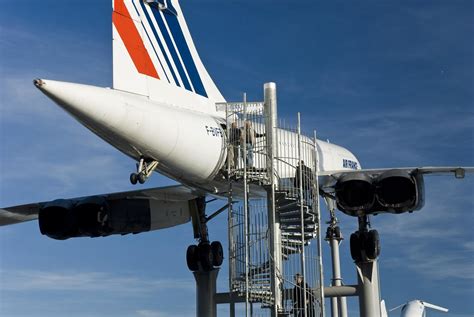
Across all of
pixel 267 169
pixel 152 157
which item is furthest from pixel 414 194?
pixel 152 157

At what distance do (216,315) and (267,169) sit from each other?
4587 millimetres

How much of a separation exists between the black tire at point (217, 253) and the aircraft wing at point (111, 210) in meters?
1.47

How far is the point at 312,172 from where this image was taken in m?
20.0

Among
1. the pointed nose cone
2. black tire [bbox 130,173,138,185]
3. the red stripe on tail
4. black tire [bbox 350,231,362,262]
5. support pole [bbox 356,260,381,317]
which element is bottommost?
support pole [bbox 356,260,381,317]

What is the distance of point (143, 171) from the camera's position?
16.8 metres

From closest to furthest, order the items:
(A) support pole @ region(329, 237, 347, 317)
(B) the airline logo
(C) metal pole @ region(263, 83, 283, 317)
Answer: (B) the airline logo → (C) metal pole @ region(263, 83, 283, 317) → (A) support pole @ region(329, 237, 347, 317)

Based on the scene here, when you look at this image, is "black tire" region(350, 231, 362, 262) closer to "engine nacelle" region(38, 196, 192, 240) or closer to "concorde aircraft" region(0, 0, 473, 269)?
"concorde aircraft" region(0, 0, 473, 269)

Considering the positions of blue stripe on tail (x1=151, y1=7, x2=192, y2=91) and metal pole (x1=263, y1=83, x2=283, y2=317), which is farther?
blue stripe on tail (x1=151, y1=7, x2=192, y2=91)

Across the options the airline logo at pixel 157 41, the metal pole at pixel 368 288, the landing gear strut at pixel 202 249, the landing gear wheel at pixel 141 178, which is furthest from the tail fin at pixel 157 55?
the metal pole at pixel 368 288

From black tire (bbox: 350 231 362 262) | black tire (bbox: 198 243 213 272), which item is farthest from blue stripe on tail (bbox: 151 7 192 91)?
black tire (bbox: 350 231 362 262)

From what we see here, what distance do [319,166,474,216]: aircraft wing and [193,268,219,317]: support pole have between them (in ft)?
13.7

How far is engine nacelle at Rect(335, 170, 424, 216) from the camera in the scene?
66.4ft

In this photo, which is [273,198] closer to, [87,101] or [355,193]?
[355,193]

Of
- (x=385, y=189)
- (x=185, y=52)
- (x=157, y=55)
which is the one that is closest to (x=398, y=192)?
(x=385, y=189)
